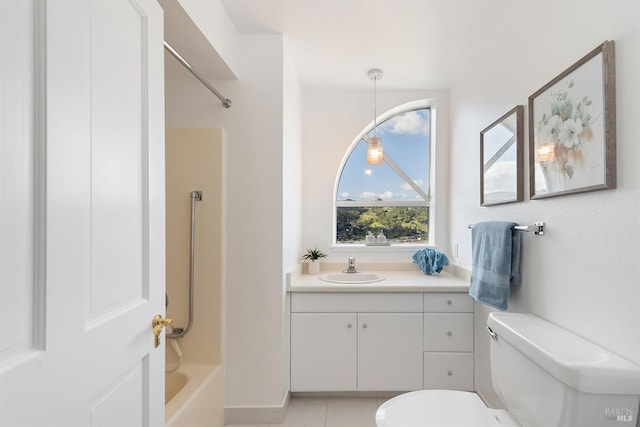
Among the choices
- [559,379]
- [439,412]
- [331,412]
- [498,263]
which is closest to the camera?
[559,379]

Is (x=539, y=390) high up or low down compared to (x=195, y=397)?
up

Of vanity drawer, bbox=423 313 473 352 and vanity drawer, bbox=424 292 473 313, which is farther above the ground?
vanity drawer, bbox=424 292 473 313

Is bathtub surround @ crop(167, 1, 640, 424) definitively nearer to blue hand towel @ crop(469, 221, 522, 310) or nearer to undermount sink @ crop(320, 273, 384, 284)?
blue hand towel @ crop(469, 221, 522, 310)

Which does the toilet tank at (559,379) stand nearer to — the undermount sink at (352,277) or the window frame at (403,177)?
the undermount sink at (352,277)

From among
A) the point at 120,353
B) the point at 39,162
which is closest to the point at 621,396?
the point at 120,353

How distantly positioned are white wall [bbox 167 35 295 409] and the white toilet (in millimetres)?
969

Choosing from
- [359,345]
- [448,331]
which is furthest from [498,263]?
[359,345]

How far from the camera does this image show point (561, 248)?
139cm

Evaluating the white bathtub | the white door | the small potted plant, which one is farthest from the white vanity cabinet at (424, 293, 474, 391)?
the white door

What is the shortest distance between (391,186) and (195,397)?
7.32 feet

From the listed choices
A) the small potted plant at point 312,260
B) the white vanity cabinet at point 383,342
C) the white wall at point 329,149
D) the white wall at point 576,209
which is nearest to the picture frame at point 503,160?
the white wall at point 576,209

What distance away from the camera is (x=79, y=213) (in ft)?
2.53

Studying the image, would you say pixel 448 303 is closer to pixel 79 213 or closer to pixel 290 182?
pixel 290 182

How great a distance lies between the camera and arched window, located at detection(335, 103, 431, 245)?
3139 millimetres
